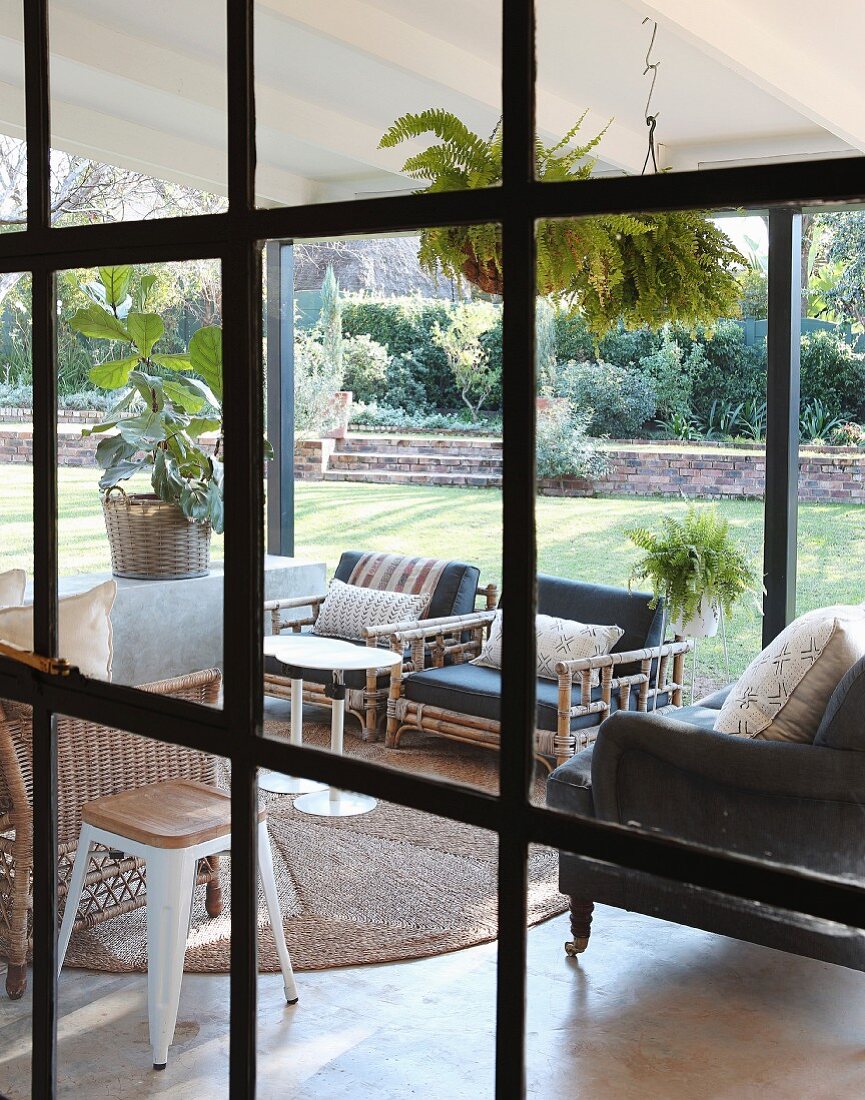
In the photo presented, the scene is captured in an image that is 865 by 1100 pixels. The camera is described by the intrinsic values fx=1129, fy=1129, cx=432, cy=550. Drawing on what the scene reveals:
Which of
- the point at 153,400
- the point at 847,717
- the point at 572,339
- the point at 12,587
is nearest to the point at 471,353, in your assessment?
the point at 572,339

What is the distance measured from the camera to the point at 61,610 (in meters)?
1.36

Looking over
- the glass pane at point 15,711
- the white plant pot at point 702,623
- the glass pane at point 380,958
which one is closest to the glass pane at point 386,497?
the glass pane at point 380,958

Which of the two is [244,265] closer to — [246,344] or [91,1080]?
[246,344]

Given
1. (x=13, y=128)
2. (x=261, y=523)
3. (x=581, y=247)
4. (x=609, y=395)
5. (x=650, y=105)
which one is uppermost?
(x=13, y=128)

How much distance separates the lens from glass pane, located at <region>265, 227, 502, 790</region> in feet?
3.21

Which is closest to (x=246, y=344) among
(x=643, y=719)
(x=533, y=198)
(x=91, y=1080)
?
(x=533, y=198)

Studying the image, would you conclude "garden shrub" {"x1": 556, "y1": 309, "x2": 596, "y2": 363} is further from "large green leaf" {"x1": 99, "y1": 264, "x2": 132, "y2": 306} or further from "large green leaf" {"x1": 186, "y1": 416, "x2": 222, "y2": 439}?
"large green leaf" {"x1": 99, "y1": 264, "x2": 132, "y2": 306}

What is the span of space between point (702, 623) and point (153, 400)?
2.09 feet

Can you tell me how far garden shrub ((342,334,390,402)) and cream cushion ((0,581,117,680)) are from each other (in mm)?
425

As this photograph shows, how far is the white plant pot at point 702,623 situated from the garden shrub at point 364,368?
14.2 inches

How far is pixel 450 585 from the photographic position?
1.05m

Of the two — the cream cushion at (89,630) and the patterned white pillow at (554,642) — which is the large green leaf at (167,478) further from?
the patterned white pillow at (554,642)

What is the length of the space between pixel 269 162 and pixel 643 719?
0.67 m

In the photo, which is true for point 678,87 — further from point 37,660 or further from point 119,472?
point 37,660
